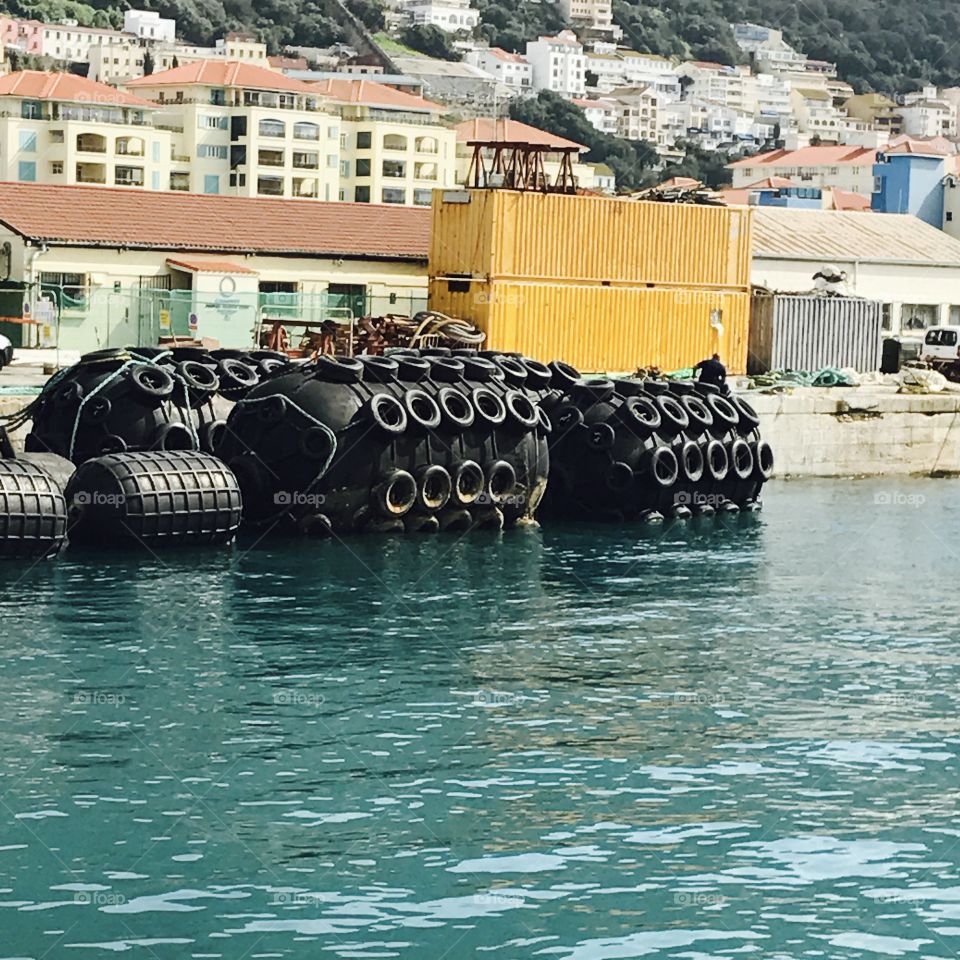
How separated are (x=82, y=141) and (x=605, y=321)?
92.7 metres

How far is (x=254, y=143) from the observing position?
14050cm

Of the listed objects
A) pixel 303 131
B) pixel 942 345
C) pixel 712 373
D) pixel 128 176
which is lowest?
pixel 712 373

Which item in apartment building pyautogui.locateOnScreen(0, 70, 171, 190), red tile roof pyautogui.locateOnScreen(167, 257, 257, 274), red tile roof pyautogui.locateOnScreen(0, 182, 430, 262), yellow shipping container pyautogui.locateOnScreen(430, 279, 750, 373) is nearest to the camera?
yellow shipping container pyautogui.locateOnScreen(430, 279, 750, 373)

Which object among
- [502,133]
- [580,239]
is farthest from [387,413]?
[502,133]

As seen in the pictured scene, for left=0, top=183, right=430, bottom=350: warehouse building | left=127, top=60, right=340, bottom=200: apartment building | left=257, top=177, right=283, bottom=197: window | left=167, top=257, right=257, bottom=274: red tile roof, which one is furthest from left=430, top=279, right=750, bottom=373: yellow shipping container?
left=257, top=177, right=283, bottom=197: window

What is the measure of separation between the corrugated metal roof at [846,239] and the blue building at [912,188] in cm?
5285

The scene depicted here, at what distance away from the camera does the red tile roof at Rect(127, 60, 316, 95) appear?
149m

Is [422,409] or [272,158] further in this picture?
[272,158]

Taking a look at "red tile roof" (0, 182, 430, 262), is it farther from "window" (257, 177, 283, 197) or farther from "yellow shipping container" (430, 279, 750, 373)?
"window" (257, 177, 283, 197)

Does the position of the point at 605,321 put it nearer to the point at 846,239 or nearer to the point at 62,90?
the point at 846,239

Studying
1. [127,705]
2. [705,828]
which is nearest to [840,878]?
[705,828]

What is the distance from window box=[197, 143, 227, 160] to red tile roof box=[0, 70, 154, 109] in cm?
463

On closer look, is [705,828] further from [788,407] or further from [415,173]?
[415,173]

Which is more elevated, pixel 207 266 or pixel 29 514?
pixel 207 266
